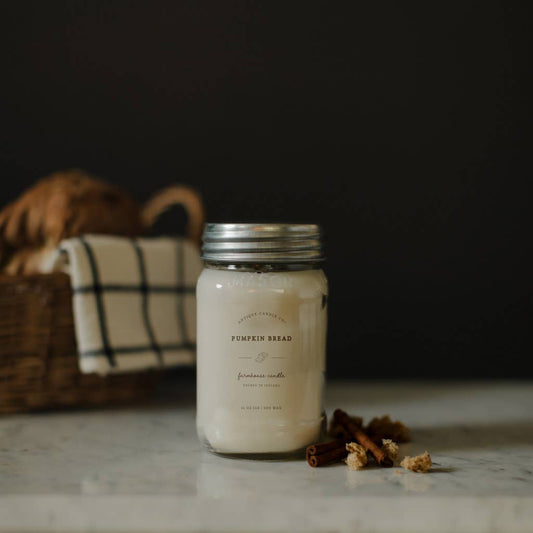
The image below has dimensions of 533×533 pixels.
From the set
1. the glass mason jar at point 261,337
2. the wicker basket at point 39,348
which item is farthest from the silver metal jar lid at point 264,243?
the wicker basket at point 39,348

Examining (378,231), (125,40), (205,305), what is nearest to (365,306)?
(378,231)

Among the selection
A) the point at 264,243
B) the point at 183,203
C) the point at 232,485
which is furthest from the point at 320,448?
the point at 183,203

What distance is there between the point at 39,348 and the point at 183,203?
34 cm

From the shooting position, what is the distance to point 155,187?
1256 mm

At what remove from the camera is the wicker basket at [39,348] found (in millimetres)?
942

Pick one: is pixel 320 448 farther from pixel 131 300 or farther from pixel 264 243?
pixel 131 300

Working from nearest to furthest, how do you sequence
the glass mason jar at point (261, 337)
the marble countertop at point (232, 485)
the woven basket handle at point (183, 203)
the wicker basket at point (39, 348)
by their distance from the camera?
the marble countertop at point (232, 485) → the glass mason jar at point (261, 337) → the wicker basket at point (39, 348) → the woven basket handle at point (183, 203)

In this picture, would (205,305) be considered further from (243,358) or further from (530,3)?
(530,3)

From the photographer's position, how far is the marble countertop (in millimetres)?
640

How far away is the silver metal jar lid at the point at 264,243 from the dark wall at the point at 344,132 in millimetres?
471

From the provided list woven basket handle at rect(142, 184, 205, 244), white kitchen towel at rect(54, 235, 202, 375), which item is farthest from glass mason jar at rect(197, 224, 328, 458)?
woven basket handle at rect(142, 184, 205, 244)

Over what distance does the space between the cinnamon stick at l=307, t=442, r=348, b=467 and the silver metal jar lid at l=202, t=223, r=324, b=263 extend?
211 millimetres

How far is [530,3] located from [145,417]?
3.08 ft

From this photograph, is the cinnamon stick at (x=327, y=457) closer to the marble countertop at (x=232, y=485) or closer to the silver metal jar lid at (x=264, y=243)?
the marble countertop at (x=232, y=485)
